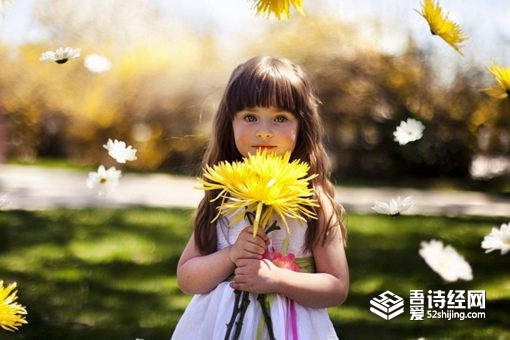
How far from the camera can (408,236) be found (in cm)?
501

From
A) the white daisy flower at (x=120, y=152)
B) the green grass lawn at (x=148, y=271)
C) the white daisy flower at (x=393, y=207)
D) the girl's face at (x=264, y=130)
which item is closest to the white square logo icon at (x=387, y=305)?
the green grass lawn at (x=148, y=271)

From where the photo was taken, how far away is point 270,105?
6.19ft

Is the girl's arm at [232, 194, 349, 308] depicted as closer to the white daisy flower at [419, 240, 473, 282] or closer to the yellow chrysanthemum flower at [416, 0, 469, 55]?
the white daisy flower at [419, 240, 473, 282]

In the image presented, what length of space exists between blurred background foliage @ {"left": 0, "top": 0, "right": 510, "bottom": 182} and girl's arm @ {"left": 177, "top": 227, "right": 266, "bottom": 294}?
385 cm

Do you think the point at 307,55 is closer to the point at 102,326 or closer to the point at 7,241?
the point at 7,241

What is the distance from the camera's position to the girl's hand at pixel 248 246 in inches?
70.1

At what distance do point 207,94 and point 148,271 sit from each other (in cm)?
196

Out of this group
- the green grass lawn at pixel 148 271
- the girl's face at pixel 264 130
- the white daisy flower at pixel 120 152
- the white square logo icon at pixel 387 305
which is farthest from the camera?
the white square logo icon at pixel 387 305

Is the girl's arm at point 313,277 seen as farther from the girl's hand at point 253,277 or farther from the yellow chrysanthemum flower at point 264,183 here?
the yellow chrysanthemum flower at point 264,183

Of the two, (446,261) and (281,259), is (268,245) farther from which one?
(446,261)

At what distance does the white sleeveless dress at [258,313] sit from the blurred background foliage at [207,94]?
12.7ft

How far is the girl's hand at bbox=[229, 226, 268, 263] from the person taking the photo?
1.78 metres

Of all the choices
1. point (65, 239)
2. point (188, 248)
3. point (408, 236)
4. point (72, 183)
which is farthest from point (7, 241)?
point (188, 248)

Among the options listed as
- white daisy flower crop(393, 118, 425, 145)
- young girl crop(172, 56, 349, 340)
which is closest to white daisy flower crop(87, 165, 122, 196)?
young girl crop(172, 56, 349, 340)
